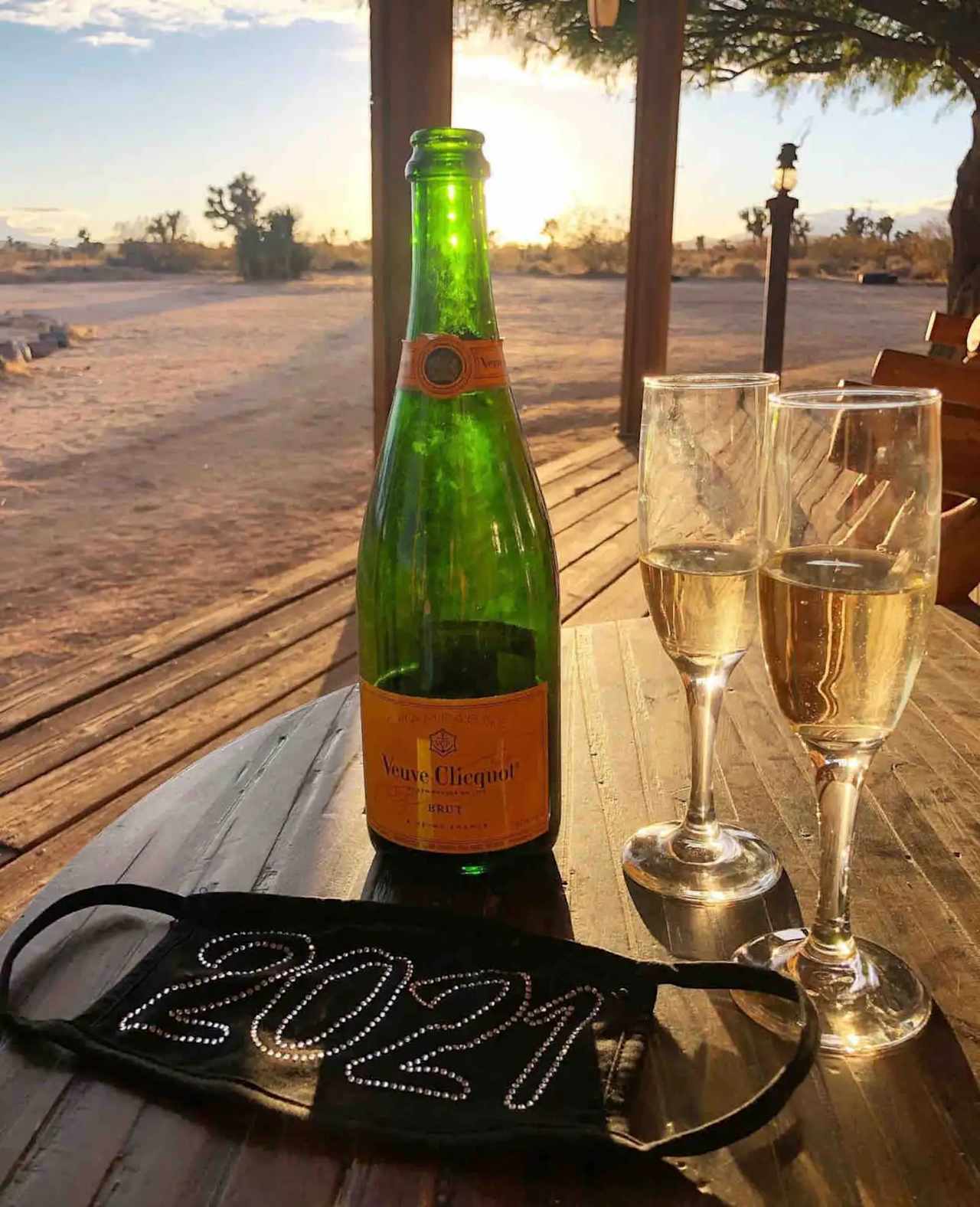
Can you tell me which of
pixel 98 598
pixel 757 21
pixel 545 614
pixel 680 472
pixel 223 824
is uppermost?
pixel 757 21

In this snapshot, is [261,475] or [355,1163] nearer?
[355,1163]

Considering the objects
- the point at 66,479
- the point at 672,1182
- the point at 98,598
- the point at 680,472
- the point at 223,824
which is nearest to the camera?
the point at 672,1182

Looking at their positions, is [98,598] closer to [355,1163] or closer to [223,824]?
[223,824]

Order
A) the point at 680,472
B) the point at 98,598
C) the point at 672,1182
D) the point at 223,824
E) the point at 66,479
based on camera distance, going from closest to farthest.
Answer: the point at 672,1182 → the point at 680,472 → the point at 223,824 → the point at 98,598 → the point at 66,479

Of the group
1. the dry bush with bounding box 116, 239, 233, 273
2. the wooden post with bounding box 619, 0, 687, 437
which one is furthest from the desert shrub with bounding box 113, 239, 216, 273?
the wooden post with bounding box 619, 0, 687, 437

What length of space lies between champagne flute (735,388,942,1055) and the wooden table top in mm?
43

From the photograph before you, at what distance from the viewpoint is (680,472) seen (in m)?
0.64

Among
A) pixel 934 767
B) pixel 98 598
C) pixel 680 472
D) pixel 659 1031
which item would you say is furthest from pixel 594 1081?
pixel 98 598

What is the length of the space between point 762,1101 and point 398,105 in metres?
2.57

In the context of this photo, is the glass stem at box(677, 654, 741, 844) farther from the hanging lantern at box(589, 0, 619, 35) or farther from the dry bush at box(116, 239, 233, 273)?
the dry bush at box(116, 239, 233, 273)

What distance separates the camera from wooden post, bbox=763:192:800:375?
270 inches

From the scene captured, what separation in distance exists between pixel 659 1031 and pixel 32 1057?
0.32 meters

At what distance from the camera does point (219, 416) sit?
6.87m

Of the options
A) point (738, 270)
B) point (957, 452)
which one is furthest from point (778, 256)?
point (738, 270)
